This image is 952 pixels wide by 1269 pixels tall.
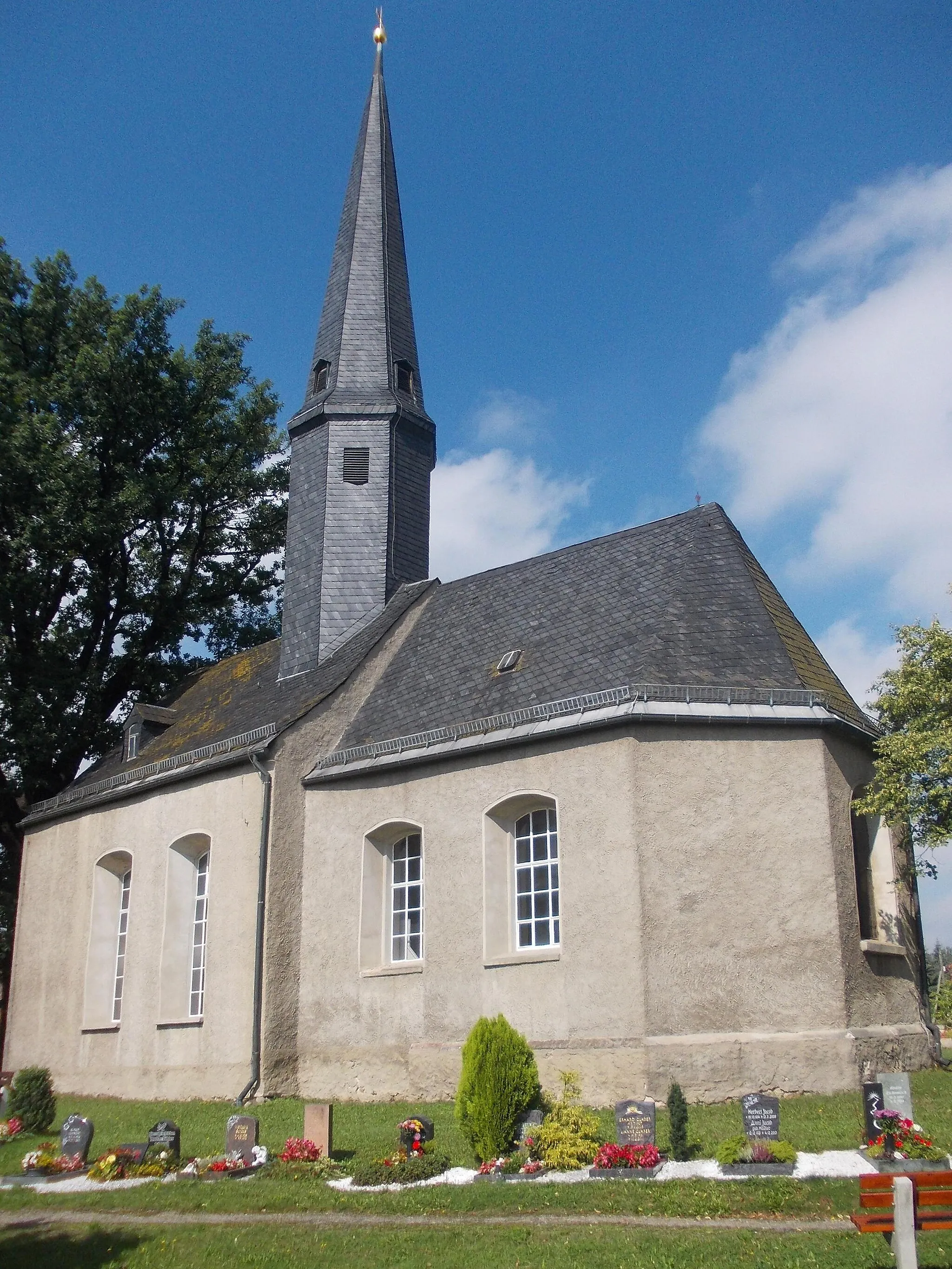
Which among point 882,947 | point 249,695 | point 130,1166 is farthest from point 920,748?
point 249,695

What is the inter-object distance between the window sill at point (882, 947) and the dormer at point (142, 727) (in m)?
14.9

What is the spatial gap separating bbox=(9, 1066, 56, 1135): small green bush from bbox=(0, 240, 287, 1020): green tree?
11787mm

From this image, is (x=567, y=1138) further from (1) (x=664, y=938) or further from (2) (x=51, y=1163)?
(2) (x=51, y=1163)

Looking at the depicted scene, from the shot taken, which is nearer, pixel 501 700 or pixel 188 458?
pixel 501 700

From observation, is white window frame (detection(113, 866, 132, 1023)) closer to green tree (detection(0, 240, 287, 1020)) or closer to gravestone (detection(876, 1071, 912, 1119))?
green tree (detection(0, 240, 287, 1020))

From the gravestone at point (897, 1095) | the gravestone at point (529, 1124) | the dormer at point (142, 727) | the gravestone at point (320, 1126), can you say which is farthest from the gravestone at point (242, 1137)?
the dormer at point (142, 727)

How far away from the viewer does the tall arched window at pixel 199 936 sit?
62.8 ft

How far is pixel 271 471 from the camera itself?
100 ft

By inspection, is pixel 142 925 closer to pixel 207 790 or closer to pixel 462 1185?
pixel 207 790

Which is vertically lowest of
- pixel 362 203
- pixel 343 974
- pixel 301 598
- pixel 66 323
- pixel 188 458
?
pixel 343 974

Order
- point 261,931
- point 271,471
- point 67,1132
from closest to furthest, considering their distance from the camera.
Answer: point 67,1132 < point 261,931 < point 271,471

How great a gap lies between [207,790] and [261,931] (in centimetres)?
285

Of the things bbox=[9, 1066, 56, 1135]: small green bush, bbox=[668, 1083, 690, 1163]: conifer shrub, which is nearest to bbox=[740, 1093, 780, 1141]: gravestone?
bbox=[668, 1083, 690, 1163]: conifer shrub

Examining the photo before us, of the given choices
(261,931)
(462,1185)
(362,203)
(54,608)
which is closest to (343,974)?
(261,931)
